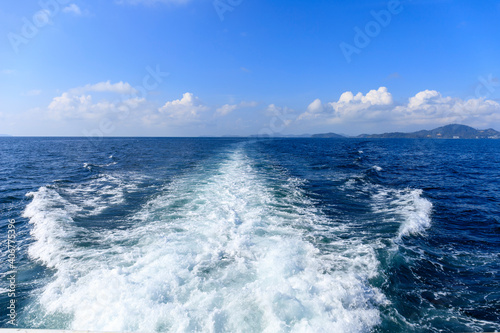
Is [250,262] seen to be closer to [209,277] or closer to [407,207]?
[209,277]

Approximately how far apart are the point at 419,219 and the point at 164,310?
464 inches

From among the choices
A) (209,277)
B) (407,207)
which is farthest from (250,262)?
(407,207)

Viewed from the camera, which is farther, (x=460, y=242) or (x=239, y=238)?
(x=460, y=242)

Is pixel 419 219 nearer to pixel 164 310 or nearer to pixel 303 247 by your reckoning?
pixel 303 247

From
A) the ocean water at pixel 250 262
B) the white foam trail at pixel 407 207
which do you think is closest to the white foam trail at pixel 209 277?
the ocean water at pixel 250 262

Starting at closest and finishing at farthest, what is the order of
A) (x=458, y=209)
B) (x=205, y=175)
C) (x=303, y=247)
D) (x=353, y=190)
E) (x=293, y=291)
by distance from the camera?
(x=293, y=291), (x=303, y=247), (x=458, y=209), (x=353, y=190), (x=205, y=175)

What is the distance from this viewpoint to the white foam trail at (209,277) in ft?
16.3

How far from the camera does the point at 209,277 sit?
21.1 feet

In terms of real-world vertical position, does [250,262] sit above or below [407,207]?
below

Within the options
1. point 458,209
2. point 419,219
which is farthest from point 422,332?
point 458,209

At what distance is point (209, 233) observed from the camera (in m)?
9.20

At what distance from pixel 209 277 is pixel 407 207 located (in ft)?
39.2

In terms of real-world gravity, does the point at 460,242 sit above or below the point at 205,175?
below

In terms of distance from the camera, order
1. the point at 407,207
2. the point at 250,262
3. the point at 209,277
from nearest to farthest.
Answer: the point at 209,277 < the point at 250,262 < the point at 407,207
